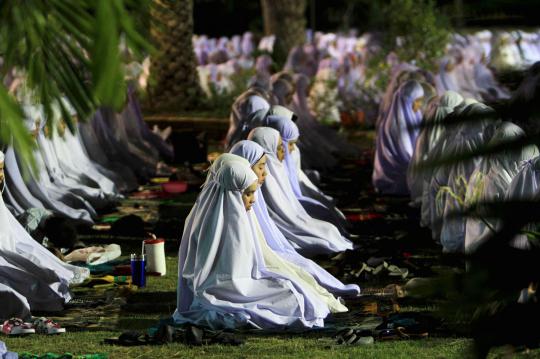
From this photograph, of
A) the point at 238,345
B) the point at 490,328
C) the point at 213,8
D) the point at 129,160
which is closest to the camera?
the point at 490,328

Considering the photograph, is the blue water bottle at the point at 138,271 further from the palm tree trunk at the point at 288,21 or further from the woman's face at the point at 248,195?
the palm tree trunk at the point at 288,21

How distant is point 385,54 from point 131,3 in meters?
21.6

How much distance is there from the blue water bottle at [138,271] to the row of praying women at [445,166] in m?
2.17

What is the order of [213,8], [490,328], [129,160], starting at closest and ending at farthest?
[490,328]
[129,160]
[213,8]

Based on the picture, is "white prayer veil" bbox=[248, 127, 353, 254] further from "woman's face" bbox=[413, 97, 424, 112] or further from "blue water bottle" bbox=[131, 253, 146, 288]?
"woman's face" bbox=[413, 97, 424, 112]

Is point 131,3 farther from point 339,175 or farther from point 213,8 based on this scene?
point 213,8

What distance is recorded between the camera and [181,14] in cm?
2384

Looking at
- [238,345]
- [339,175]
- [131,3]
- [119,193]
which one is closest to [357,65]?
[339,175]

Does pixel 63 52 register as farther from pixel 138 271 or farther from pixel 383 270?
pixel 383 270

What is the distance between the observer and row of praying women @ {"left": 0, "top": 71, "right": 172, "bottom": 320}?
8.60 meters

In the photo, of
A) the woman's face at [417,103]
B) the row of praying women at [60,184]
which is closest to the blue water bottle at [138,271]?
the row of praying women at [60,184]

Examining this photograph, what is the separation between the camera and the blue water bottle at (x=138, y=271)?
9484 mm

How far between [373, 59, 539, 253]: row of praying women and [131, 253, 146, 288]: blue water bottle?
2165 millimetres

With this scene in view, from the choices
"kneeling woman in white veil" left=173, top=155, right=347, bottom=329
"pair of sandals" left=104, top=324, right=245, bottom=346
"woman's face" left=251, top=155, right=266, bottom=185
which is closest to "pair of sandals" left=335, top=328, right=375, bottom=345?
"kneeling woman in white veil" left=173, top=155, right=347, bottom=329
